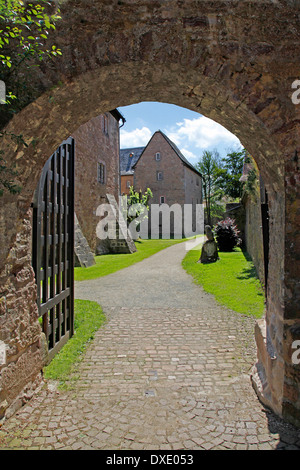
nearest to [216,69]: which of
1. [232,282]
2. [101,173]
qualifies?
[232,282]

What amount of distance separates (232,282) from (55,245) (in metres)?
6.34

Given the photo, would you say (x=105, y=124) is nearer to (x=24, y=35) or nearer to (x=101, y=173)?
(x=101, y=173)

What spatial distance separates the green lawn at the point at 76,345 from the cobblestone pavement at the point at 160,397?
0.45 ft

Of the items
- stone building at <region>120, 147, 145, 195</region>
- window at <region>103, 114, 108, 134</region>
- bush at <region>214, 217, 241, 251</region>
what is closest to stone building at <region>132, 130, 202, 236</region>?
stone building at <region>120, 147, 145, 195</region>

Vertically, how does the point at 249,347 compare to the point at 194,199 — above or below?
below

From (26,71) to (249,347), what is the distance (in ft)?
14.8

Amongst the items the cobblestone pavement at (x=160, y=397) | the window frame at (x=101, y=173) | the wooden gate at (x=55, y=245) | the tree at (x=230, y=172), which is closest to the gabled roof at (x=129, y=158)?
the tree at (x=230, y=172)

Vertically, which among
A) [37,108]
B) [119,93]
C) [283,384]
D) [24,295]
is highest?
[119,93]

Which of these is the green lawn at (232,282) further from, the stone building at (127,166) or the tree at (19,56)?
the stone building at (127,166)

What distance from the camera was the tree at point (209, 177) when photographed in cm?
4203

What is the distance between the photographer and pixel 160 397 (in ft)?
11.1

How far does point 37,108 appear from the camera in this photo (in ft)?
9.51
